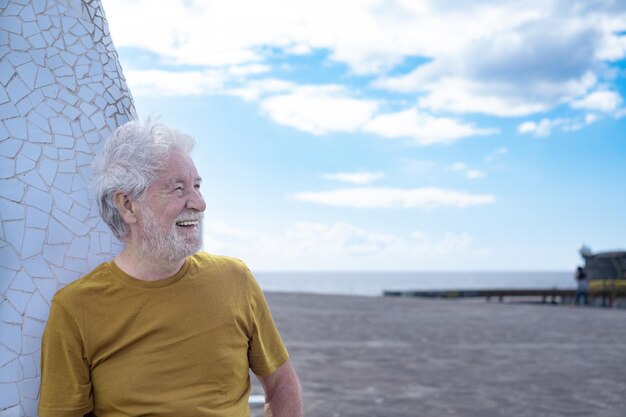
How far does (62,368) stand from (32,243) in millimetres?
423

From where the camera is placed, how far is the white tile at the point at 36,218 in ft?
7.39

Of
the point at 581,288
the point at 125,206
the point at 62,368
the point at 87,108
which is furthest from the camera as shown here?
the point at 581,288

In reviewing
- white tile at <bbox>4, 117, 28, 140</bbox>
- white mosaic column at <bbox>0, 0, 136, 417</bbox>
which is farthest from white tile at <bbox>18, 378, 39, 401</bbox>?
white tile at <bbox>4, 117, 28, 140</bbox>

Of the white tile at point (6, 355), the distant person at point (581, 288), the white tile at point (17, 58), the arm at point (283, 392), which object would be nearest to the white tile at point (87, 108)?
the white tile at point (17, 58)

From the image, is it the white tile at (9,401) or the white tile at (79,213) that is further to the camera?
the white tile at (79,213)

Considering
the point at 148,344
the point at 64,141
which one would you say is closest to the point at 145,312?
the point at 148,344

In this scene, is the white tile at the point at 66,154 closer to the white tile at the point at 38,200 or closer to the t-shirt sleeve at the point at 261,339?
the white tile at the point at 38,200

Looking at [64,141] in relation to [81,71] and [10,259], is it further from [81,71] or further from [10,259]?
[10,259]

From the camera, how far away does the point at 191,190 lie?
2.18 metres

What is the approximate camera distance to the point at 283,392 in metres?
2.48

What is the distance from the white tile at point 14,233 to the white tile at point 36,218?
32 millimetres

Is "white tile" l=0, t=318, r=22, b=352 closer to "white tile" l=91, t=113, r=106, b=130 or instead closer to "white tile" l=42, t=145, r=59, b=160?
"white tile" l=42, t=145, r=59, b=160

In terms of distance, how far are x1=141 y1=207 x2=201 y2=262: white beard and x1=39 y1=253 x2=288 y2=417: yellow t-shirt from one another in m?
0.09

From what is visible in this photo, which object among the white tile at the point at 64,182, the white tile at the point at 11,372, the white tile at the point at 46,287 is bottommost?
the white tile at the point at 11,372
